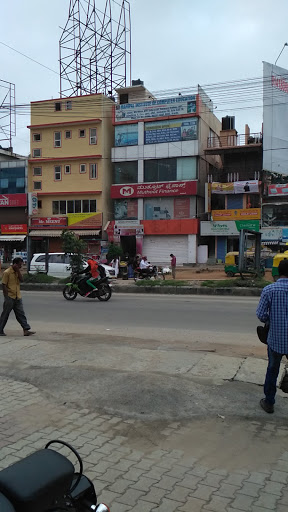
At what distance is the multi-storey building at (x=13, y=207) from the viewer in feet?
136

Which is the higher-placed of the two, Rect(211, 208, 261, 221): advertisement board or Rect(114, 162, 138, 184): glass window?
Rect(114, 162, 138, 184): glass window

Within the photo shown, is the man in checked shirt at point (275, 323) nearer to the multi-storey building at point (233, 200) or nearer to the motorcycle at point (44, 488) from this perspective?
the motorcycle at point (44, 488)

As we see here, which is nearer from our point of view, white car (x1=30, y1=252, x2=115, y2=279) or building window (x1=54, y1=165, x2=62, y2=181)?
white car (x1=30, y1=252, x2=115, y2=279)

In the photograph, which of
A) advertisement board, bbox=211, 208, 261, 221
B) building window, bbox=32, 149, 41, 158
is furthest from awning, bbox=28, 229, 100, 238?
advertisement board, bbox=211, 208, 261, 221

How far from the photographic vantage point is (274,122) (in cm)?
3675

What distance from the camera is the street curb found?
17.9m

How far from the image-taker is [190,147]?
37.2m

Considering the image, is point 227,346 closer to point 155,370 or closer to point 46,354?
point 155,370

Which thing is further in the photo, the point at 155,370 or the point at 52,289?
the point at 52,289

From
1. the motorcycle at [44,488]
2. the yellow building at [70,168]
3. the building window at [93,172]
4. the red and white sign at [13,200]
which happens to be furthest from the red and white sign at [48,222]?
the motorcycle at [44,488]

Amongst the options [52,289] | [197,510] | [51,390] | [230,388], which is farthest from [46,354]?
[52,289]

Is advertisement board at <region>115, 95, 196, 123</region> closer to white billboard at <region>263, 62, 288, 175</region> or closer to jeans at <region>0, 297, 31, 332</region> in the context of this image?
white billboard at <region>263, 62, 288, 175</region>

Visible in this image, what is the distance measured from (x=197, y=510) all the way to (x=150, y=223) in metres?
36.0

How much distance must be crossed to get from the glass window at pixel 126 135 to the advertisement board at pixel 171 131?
110 cm
